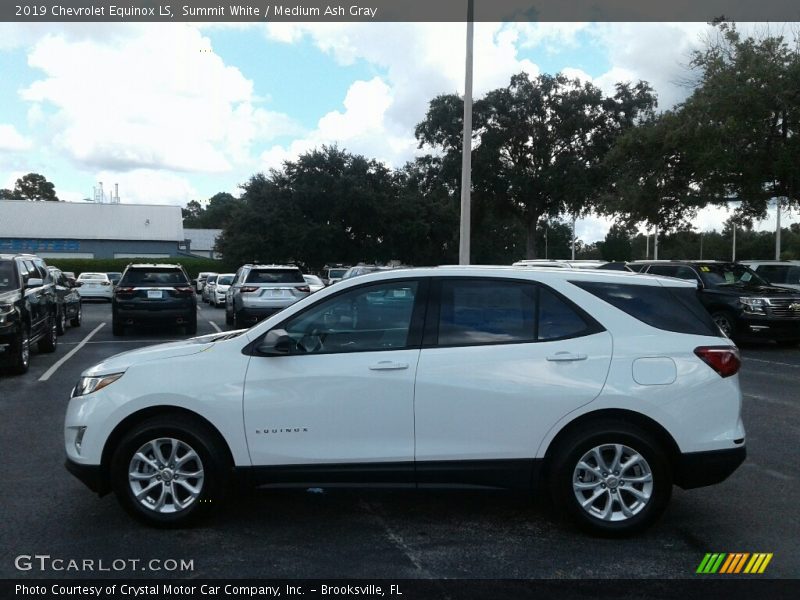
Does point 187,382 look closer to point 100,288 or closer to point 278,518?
point 278,518

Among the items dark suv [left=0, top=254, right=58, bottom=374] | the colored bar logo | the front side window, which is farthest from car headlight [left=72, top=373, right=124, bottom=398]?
dark suv [left=0, top=254, right=58, bottom=374]

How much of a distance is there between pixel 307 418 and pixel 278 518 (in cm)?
88

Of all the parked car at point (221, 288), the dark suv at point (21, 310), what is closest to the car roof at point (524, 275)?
the dark suv at point (21, 310)

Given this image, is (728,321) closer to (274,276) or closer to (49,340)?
(274,276)

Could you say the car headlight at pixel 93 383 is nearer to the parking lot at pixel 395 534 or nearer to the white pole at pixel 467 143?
the parking lot at pixel 395 534

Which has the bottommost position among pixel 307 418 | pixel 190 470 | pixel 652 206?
pixel 190 470

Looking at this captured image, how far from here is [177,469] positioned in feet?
16.7

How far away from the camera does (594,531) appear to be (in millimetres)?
5008

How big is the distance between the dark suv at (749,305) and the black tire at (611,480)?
11895mm

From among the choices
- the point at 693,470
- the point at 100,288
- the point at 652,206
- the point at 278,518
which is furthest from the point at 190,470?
the point at 100,288

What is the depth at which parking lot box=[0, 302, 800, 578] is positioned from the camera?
4.55 metres

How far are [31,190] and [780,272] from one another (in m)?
119

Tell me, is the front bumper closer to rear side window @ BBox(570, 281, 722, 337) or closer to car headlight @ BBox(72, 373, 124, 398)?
car headlight @ BBox(72, 373, 124, 398)

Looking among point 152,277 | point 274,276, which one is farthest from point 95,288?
point 274,276
